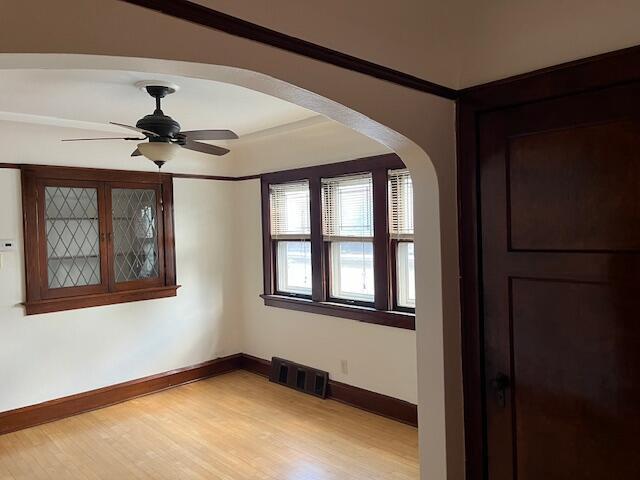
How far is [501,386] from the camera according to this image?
2.00 metres

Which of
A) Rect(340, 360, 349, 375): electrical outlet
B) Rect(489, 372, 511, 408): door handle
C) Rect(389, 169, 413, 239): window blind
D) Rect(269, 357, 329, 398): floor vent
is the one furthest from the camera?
Rect(269, 357, 329, 398): floor vent

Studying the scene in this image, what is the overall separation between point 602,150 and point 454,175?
585mm

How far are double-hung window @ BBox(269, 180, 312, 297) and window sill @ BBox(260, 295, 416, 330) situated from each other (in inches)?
5.3

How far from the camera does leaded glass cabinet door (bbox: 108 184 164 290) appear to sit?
14.6 ft

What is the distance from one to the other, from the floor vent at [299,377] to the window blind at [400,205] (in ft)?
5.22

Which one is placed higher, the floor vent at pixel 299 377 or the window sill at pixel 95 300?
the window sill at pixel 95 300

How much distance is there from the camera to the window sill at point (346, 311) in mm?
3715

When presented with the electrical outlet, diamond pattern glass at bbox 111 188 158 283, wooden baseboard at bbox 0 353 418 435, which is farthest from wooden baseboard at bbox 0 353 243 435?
the electrical outlet

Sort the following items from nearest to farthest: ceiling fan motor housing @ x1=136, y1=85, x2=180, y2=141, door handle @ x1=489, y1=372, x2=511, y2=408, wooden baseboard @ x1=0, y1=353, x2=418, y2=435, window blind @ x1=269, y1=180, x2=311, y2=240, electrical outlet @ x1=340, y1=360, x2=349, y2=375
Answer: door handle @ x1=489, y1=372, x2=511, y2=408
ceiling fan motor housing @ x1=136, y1=85, x2=180, y2=141
wooden baseboard @ x1=0, y1=353, x2=418, y2=435
electrical outlet @ x1=340, y1=360, x2=349, y2=375
window blind @ x1=269, y1=180, x2=311, y2=240

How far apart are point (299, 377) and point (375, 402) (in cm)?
95

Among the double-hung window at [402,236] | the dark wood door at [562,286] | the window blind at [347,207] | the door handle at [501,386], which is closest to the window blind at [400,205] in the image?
the double-hung window at [402,236]

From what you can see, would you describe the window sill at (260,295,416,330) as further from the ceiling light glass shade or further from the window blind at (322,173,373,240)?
the ceiling light glass shade

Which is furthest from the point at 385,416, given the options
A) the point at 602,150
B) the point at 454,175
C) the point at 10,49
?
the point at 10,49

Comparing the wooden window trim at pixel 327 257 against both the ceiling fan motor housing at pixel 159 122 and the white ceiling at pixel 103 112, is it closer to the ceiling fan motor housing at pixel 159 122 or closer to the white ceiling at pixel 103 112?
the white ceiling at pixel 103 112
